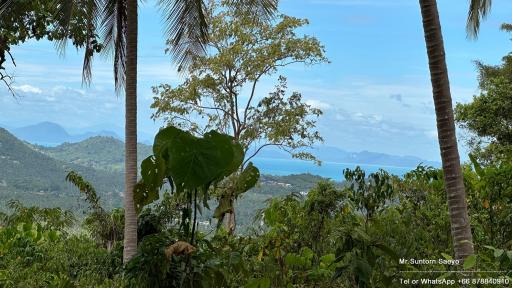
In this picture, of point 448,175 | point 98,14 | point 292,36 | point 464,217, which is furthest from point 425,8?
point 292,36

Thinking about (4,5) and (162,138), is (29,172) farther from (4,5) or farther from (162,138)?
(162,138)

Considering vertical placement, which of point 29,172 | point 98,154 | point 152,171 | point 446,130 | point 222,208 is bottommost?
point 222,208

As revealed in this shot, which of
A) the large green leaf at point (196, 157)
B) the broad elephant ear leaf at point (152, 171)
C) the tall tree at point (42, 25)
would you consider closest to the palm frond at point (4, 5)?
the tall tree at point (42, 25)

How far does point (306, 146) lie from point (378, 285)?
49.2 ft

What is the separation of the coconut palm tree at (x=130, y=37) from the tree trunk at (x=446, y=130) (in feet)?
10.6

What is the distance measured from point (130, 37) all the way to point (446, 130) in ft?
13.3

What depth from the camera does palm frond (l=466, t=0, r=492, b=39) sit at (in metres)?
5.72

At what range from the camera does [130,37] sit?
6156 millimetres

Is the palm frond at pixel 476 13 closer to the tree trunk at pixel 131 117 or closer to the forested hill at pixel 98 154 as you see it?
the tree trunk at pixel 131 117

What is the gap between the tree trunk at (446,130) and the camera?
336 cm

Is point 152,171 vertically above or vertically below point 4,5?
below

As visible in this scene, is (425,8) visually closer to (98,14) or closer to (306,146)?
(98,14)

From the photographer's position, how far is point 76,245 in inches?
269

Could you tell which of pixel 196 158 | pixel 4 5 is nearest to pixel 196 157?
pixel 196 158
